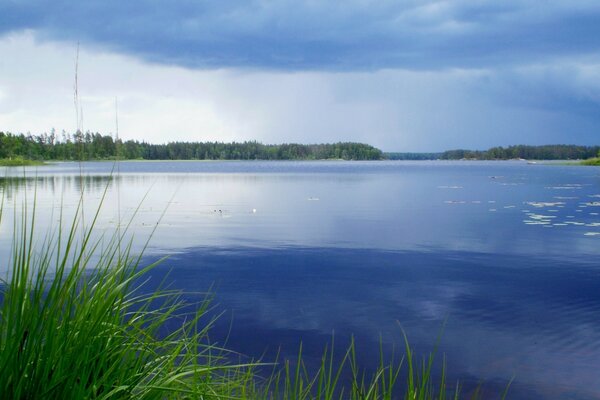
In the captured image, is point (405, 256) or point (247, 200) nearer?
point (405, 256)

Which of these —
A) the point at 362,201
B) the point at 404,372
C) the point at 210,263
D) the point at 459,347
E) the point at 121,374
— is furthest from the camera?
the point at 362,201

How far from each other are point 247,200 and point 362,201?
613 centimetres

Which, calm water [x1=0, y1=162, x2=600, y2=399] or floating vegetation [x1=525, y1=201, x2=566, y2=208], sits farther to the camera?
floating vegetation [x1=525, y1=201, x2=566, y2=208]

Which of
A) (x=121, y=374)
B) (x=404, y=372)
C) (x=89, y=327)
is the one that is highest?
(x=89, y=327)

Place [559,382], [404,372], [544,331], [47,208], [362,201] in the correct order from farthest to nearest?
[362,201]
[47,208]
[544,331]
[404,372]
[559,382]

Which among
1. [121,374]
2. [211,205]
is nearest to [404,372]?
[121,374]

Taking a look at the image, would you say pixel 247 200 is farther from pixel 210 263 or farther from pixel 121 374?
pixel 121 374

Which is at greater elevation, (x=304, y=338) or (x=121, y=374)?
(x=121, y=374)

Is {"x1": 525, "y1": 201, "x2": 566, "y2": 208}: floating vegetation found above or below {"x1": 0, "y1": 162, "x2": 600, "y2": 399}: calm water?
above

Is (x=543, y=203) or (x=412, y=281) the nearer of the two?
(x=412, y=281)

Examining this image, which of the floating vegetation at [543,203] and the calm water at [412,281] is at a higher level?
the floating vegetation at [543,203]

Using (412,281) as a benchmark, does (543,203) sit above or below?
above

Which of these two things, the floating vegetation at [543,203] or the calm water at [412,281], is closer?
the calm water at [412,281]

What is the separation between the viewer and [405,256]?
1503 cm
